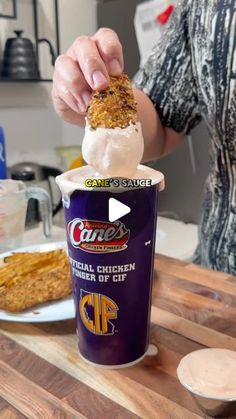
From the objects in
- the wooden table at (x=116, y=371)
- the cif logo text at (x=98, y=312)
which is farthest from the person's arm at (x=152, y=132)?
the cif logo text at (x=98, y=312)

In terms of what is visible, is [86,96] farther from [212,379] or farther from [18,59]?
[18,59]

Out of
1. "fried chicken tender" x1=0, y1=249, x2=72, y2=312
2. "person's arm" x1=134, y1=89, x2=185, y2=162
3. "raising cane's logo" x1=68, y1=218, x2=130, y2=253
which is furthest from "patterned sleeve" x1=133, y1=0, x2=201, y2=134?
"raising cane's logo" x1=68, y1=218, x2=130, y2=253

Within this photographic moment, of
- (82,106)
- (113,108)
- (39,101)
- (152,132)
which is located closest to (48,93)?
(39,101)

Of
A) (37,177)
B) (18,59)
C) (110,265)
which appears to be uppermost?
(18,59)

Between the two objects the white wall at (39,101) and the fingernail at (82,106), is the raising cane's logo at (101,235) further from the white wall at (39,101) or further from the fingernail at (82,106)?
the white wall at (39,101)

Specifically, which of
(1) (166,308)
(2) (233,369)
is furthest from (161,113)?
(2) (233,369)

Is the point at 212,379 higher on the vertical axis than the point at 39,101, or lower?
lower

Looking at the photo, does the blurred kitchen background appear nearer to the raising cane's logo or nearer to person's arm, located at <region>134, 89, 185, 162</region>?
person's arm, located at <region>134, 89, 185, 162</region>
